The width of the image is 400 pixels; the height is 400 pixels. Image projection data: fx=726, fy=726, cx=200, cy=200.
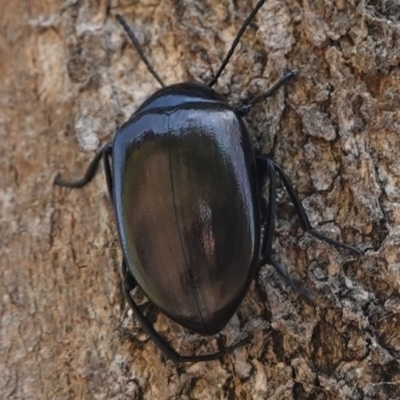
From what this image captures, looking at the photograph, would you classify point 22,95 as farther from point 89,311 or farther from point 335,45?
point 335,45

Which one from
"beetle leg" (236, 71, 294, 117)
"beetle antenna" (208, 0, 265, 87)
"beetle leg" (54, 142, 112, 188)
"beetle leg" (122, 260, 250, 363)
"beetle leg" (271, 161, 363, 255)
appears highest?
"beetle antenna" (208, 0, 265, 87)

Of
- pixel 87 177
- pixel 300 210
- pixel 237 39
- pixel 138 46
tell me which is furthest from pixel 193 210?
A: pixel 138 46

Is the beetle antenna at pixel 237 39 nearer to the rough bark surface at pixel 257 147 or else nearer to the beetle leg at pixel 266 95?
the rough bark surface at pixel 257 147

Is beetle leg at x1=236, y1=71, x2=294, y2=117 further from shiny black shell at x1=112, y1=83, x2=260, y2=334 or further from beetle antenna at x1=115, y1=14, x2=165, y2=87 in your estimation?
beetle antenna at x1=115, y1=14, x2=165, y2=87

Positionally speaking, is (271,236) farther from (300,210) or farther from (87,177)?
(87,177)

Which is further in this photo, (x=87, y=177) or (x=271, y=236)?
(x=87, y=177)

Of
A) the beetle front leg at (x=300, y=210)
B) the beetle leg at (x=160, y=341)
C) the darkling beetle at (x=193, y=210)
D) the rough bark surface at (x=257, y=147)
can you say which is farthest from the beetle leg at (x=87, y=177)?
the beetle front leg at (x=300, y=210)

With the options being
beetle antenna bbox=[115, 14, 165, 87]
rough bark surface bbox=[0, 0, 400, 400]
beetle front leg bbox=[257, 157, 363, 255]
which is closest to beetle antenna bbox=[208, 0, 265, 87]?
rough bark surface bbox=[0, 0, 400, 400]
